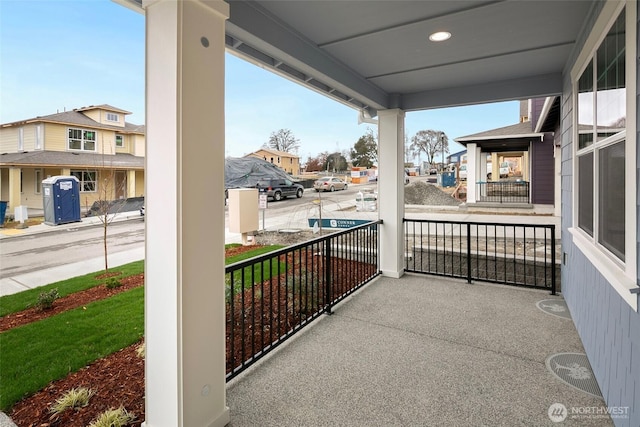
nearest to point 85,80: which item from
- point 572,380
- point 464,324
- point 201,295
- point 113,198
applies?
point 113,198

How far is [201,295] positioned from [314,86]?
272 centimetres

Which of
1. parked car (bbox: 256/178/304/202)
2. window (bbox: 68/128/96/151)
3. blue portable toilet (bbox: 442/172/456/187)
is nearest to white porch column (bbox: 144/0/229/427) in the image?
parked car (bbox: 256/178/304/202)

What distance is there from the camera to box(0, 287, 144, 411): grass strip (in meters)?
2.38

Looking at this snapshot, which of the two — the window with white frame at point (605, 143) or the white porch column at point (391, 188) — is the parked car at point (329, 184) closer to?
the white porch column at point (391, 188)

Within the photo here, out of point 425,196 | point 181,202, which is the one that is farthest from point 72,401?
point 425,196

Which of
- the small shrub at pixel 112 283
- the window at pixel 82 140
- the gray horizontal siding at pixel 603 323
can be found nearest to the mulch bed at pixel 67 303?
the small shrub at pixel 112 283

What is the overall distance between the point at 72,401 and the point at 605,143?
361 cm

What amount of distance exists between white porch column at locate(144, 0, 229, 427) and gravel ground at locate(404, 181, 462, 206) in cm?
1375

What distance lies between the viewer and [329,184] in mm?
10305

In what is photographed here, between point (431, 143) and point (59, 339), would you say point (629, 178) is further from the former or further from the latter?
point (431, 143)

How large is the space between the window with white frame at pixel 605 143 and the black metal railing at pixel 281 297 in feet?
6.87

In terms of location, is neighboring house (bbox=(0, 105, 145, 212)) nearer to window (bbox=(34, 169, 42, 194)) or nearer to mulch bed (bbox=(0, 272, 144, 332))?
window (bbox=(34, 169, 42, 194))

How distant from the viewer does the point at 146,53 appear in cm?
154

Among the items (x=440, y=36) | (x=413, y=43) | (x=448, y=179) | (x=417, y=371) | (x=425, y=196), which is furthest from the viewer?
(x=448, y=179)
